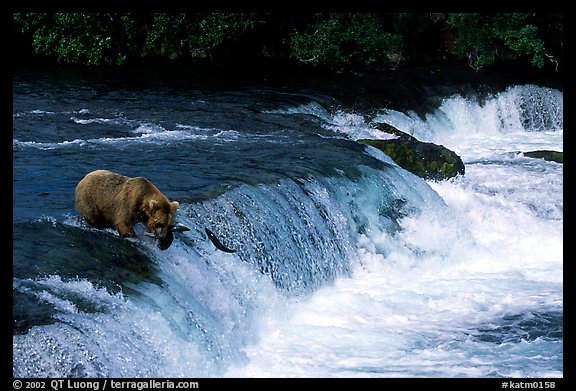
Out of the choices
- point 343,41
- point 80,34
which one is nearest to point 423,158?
point 343,41

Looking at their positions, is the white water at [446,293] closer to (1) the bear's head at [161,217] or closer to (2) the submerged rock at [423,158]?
(2) the submerged rock at [423,158]

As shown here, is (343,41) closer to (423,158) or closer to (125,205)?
(423,158)

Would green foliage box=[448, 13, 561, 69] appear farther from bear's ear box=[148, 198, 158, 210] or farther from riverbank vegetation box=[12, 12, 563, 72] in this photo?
bear's ear box=[148, 198, 158, 210]

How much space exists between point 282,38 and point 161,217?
57.1ft

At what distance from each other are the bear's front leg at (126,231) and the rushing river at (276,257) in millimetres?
119

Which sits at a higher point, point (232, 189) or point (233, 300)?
point (232, 189)

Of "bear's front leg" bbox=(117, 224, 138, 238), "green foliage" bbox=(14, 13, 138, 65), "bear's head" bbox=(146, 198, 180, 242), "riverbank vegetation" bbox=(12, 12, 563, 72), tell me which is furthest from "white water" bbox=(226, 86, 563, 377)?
"green foliage" bbox=(14, 13, 138, 65)

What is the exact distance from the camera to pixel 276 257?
9312mm

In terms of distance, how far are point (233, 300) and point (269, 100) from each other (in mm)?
9786

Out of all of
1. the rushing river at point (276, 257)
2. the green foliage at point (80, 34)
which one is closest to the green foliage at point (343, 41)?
the green foliage at point (80, 34)

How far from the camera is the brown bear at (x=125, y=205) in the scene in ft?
23.6

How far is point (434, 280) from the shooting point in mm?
10445
